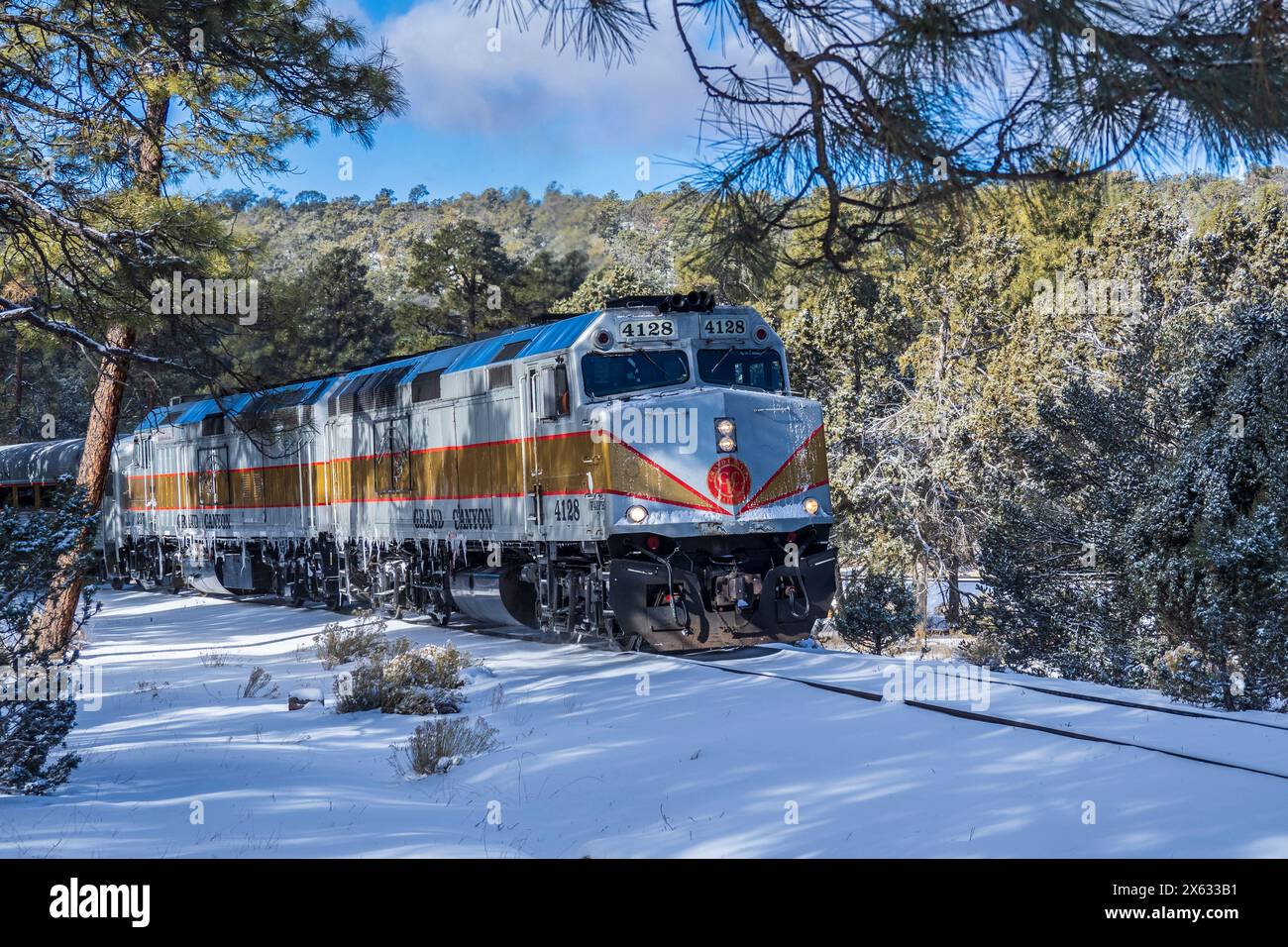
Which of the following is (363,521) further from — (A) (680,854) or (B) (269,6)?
(A) (680,854)

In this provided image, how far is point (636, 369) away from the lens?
13.4m

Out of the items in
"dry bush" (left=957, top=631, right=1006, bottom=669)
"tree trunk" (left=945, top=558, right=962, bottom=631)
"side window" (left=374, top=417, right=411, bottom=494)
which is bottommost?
"dry bush" (left=957, top=631, right=1006, bottom=669)

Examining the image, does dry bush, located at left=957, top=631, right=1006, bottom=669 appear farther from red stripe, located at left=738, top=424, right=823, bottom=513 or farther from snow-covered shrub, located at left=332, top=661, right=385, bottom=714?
snow-covered shrub, located at left=332, top=661, right=385, bottom=714

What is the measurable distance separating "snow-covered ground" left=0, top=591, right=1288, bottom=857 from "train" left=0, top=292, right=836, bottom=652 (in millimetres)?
1303

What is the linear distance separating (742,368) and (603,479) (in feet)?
7.51

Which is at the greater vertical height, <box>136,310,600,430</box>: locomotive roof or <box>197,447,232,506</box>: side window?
<box>136,310,600,430</box>: locomotive roof

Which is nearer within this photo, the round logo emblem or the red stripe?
the round logo emblem

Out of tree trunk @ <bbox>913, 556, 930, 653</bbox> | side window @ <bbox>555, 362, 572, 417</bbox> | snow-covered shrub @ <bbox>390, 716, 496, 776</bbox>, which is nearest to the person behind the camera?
snow-covered shrub @ <bbox>390, 716, 496, 776</bbox>

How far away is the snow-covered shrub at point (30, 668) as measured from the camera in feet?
24.2

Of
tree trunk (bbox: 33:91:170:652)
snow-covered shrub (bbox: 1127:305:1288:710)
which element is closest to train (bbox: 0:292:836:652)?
tree trunk (bbox: 33:91:170:652)

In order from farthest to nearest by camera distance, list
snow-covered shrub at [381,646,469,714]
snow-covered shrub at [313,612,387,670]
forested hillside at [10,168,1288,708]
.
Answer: snow-covered shrub at [313,612,387,670] → forested hillside at [10,168,1288,708] → snow-covered shrub at [381,646,469,714]

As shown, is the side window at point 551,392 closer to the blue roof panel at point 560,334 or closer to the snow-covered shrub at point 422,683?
the blue roof panel at point 560,334

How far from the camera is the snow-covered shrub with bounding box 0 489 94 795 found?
24.2ft
